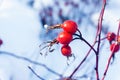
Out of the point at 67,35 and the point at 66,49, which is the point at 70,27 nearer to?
the point at 67,35

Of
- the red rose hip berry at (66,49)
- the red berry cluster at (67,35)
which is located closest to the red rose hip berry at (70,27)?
the red berry cluster at (67,35)

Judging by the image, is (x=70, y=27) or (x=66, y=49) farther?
(x=66, y=49)

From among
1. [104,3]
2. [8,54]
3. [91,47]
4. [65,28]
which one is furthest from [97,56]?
[8,54]

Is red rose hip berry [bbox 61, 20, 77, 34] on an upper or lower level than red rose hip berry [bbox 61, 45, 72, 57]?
upper

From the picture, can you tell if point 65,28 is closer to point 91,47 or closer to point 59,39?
point 59,39

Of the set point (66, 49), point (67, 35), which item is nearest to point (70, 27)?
point (67, 35)

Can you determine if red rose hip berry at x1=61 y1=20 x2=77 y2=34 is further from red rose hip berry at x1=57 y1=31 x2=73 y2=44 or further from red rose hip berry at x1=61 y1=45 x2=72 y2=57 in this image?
red rose hip berry at x1=61 y1=45 x2=72 y2=57

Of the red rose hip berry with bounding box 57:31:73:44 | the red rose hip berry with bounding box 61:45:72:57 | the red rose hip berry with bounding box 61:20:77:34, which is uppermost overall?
the red rose hip berry with bounding box 61:20:77:34

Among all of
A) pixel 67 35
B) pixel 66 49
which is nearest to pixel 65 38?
pixel 67 35

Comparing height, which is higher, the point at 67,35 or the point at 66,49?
the point at 67,35

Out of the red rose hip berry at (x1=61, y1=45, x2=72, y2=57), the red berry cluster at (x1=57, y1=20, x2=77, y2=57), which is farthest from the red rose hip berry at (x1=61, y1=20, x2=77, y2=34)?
the red rose hip berry at (x1=61, y1=45, x2=72, y2=57)

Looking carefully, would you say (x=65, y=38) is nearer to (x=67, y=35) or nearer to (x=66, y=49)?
(x=67, y=35)
